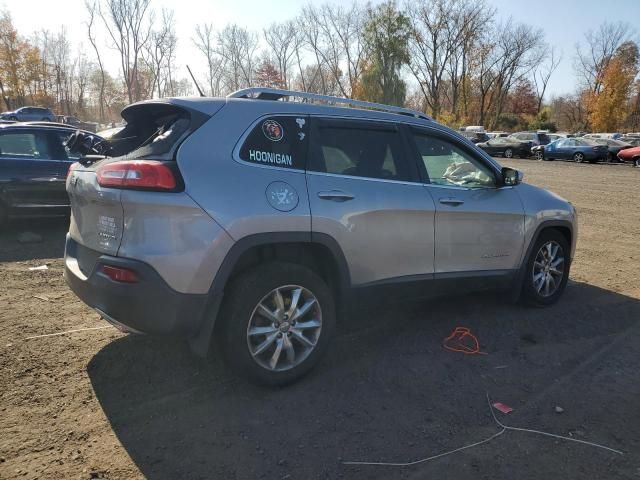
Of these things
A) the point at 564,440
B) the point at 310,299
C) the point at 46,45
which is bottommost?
the point at 564,440

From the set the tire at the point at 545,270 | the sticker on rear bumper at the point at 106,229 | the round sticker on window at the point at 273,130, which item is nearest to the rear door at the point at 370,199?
the round sticker on window at the point at 273,130

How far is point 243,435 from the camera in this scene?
2797 millimetres

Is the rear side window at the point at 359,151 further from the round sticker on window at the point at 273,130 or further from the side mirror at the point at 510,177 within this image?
the side mirror at the point at 510,177

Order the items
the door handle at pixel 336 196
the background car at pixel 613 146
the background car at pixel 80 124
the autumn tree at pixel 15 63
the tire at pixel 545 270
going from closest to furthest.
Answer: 1. the door handle at pixel 336 196
2. the tire at pixel 545 270
3. the background car at pixel 613 146
4. the background car at pixel 80 124
5. the autumn tree at pixel 15 63

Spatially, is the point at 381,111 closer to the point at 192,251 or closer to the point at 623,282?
the point at 192,251

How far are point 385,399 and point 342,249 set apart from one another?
102 centimetres

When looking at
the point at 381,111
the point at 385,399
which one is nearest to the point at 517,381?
the point at 385,399

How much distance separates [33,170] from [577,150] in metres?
31.6

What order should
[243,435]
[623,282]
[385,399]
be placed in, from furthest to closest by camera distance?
[623,282], [385,399], [243,435]

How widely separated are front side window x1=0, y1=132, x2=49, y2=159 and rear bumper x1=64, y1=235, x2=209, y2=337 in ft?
18.2

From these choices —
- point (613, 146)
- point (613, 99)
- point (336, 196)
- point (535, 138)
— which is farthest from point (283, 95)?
point (613, 99)

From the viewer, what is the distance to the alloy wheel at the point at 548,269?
4.93 m

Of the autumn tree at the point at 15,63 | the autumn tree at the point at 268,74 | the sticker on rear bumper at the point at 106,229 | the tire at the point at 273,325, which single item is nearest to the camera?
the sticker on rear bumper at the point at 106,229

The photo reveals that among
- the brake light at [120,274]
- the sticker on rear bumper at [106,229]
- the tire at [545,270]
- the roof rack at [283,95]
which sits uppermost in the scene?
the roof rack at [283,95]
